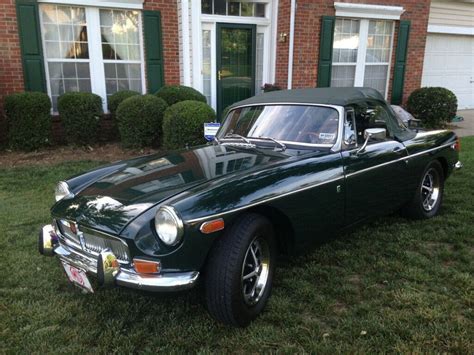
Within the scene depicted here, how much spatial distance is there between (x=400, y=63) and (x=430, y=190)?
760cm

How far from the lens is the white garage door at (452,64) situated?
1367cm

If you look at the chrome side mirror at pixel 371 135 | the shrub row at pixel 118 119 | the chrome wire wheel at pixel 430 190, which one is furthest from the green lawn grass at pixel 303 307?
the shrub row at pixel 118 119

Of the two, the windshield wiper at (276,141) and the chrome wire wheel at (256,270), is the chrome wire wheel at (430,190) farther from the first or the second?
the chrome wire wheel at (256,270)

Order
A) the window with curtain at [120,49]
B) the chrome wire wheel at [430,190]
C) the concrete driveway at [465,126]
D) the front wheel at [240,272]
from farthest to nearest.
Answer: the concrete driveway at [465,126] < the window with curtain at [120,49] < the chrome wire wheel at [430,190] < the front wheel at [240,272]

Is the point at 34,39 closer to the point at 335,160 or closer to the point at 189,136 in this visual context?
the point at 189,136

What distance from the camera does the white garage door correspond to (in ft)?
44.9

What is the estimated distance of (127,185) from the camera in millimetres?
3062

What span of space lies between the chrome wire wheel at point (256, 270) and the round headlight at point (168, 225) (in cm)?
56

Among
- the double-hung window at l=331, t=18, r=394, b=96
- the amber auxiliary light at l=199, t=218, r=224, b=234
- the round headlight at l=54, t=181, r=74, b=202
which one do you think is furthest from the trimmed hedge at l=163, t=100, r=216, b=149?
the double-hung window at l=331, t=18, r=394, b=96

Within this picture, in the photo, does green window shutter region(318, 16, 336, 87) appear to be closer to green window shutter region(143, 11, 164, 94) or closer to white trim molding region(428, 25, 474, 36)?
green window shutter region(143, 11, 164, 94)

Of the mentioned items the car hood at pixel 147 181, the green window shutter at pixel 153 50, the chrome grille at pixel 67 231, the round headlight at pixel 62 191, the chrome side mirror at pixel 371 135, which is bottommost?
the chrome grille at pixel 67 231

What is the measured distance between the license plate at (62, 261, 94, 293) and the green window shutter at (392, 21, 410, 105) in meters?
10.6

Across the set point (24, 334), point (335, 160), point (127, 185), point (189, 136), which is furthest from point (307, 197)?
point (189, 136)

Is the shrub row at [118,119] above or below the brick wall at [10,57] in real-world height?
below
